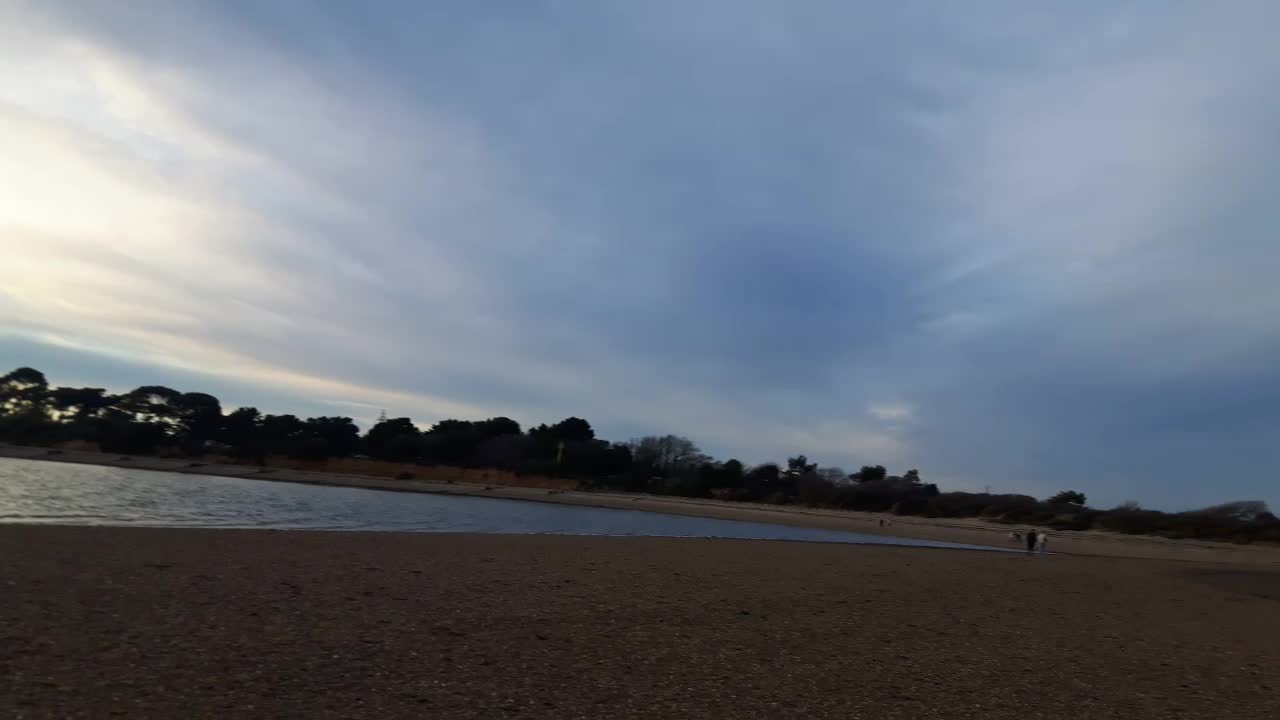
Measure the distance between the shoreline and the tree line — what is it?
20.6ft

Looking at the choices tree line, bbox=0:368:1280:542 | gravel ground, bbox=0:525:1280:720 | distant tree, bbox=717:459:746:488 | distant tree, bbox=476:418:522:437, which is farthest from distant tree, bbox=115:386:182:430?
gravel ground, bbox=0:525:1280:720

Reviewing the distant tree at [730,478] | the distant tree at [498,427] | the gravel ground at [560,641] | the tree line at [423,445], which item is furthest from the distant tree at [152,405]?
the gravel ground at [560,641]

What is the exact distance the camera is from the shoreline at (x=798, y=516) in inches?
1527

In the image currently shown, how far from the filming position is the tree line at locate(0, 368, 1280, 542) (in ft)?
273

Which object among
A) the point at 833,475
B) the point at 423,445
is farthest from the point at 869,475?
the point at 423,445

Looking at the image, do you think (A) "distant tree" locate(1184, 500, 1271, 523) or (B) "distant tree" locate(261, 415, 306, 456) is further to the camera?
(B) "distant tree" locate(261, 415, 306, 456)

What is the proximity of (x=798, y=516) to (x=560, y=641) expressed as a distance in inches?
2070

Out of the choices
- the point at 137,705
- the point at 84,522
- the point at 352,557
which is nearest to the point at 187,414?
the point at 84,522

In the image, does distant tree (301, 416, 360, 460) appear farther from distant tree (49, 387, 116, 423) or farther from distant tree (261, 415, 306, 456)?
distant tree (49, 387, 116, 423)

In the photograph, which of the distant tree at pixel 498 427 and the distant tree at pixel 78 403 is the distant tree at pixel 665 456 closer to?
the distant tree at pixel 498 427

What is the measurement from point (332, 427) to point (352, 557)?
92806mm

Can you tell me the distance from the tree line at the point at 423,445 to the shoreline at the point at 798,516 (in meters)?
6.27

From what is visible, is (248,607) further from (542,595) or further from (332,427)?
(332,427)

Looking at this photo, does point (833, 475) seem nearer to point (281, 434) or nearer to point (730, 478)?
point (730, 478)
